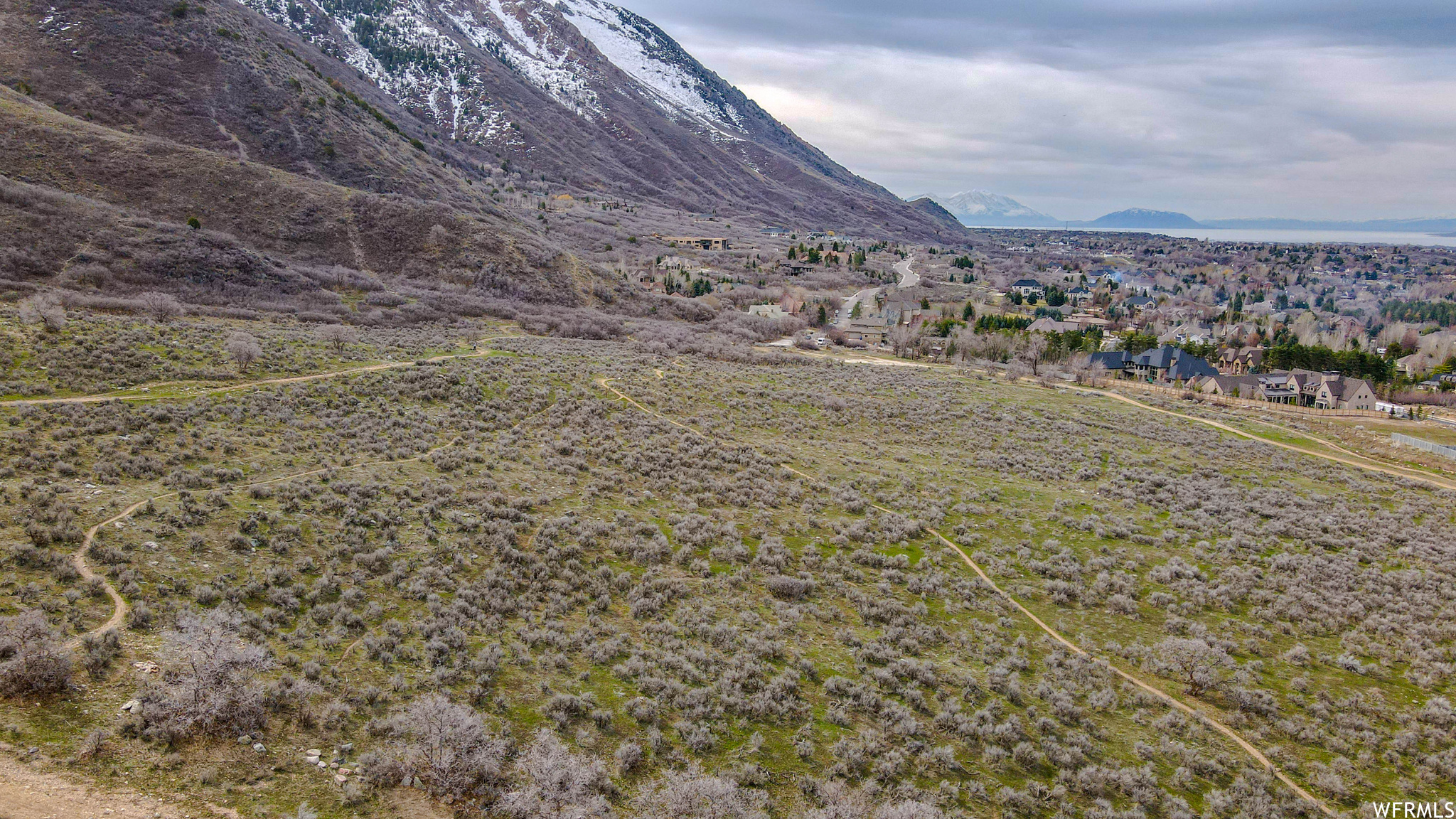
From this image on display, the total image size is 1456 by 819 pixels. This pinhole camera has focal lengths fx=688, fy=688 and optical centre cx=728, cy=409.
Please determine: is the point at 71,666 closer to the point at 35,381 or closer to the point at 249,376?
the point at 35,381

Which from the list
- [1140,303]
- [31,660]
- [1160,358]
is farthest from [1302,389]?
[31,660]

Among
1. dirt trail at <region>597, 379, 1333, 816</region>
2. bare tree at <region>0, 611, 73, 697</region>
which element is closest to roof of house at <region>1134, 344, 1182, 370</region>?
dirt trail at <region>597, 379, 1333, 816</region>

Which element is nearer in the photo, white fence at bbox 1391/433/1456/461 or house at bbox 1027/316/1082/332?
white fence at bbox 1391/433/1456/461

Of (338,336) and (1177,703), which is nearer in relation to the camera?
(1177,703)

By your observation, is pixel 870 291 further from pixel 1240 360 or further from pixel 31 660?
pixel 31 660

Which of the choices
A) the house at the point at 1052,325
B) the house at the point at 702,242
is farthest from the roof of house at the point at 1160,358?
the house at the point at 702,242

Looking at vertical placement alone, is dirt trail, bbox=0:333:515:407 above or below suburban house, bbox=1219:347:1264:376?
above

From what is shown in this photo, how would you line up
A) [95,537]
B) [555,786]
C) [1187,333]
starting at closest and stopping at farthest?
[555,786] → [95,537] → [1187,333]

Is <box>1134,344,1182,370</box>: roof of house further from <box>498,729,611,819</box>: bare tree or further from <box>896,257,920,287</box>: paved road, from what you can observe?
<box>498,729,611,819</box>: bare tree

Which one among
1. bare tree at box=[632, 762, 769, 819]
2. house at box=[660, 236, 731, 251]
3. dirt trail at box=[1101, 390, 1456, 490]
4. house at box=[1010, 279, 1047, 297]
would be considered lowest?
dirt trail at box=[1101, 390, 1456, 490]
